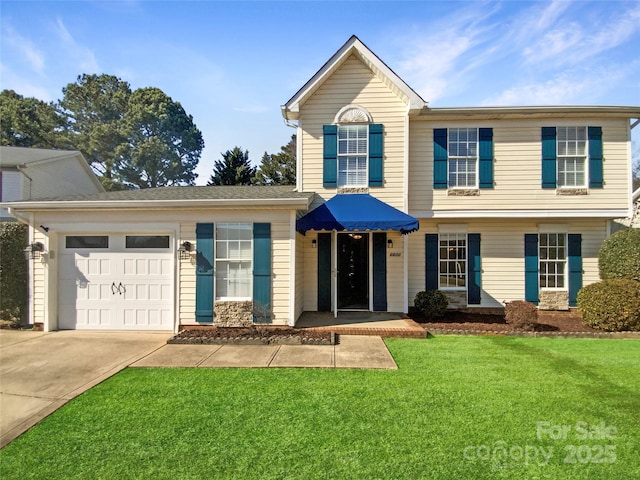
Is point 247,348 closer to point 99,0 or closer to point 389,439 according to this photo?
point 389,439

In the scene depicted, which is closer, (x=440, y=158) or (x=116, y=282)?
(x=116, y=282)

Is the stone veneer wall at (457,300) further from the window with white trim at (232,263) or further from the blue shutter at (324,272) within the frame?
the window with white trim at (232,263)

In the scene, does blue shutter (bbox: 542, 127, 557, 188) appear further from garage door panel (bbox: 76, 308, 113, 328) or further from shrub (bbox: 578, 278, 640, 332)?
garage door panel (bbox: 76, 308, 113, 328)

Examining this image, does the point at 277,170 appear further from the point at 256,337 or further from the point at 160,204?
the point at 256,337

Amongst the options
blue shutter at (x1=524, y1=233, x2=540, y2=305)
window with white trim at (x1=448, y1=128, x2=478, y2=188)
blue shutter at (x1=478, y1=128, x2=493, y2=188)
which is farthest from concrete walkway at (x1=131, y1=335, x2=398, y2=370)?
blue shutter at (x1=478, y1=128, x2=493, y2=188)

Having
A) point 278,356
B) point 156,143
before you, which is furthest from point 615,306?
point 156,143

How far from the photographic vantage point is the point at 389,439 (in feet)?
12.8

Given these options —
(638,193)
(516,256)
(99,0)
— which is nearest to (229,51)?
(99,0)

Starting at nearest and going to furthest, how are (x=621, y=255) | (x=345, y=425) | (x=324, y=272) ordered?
(x=345, y=425) → (x=621, y=255) → (x=324, y=272)

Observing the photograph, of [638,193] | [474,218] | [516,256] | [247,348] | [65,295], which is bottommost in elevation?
[247,348]

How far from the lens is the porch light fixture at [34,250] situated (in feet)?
30.4

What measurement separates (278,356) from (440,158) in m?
8.80

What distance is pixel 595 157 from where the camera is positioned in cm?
1131

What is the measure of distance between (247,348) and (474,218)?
8.93m
